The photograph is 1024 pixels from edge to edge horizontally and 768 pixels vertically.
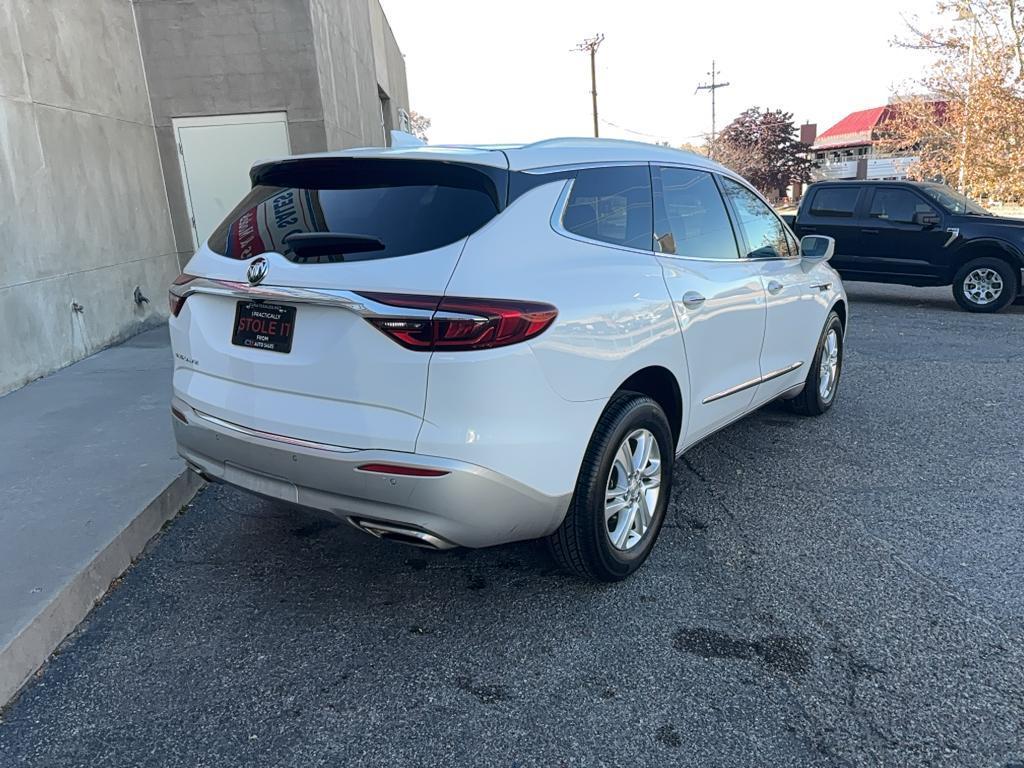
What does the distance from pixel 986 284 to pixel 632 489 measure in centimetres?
955

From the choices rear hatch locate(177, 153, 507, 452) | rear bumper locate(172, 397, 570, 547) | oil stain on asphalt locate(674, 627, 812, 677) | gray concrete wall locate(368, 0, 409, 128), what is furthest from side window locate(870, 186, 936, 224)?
gray concrete wall locate(368, 0, 409, 128)

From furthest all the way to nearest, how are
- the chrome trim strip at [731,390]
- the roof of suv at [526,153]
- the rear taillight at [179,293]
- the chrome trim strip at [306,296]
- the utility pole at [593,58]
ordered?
the utility pole at [593,58] → the chrome trim strip at [731,390] → the rear taillight at [179,293] → the roof of suv at [526,153] → the chrome trim strip at [306,296]

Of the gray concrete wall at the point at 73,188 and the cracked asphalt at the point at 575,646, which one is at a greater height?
the gray concrete wall at the point at 73,188

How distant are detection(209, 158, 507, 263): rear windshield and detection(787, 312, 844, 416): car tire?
3457 millimetres

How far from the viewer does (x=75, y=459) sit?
4508 mm

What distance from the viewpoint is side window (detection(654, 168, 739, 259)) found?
367cm

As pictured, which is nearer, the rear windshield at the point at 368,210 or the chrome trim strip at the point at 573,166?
the rear windshield at the point at 368,210

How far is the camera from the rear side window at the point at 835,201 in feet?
37.5

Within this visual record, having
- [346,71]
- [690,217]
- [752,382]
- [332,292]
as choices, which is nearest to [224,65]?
[346,71]

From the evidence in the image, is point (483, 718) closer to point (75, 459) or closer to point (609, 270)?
point (609, 270)

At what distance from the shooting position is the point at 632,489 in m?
3.32

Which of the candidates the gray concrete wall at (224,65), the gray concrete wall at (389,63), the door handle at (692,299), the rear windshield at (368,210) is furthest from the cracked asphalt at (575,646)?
the gray concrete wall at (389,63)

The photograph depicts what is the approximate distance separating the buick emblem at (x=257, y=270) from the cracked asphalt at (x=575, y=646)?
3.06 feet

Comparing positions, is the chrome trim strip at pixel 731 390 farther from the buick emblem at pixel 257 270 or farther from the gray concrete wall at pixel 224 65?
the gray concrete wall at pixel 224 65
